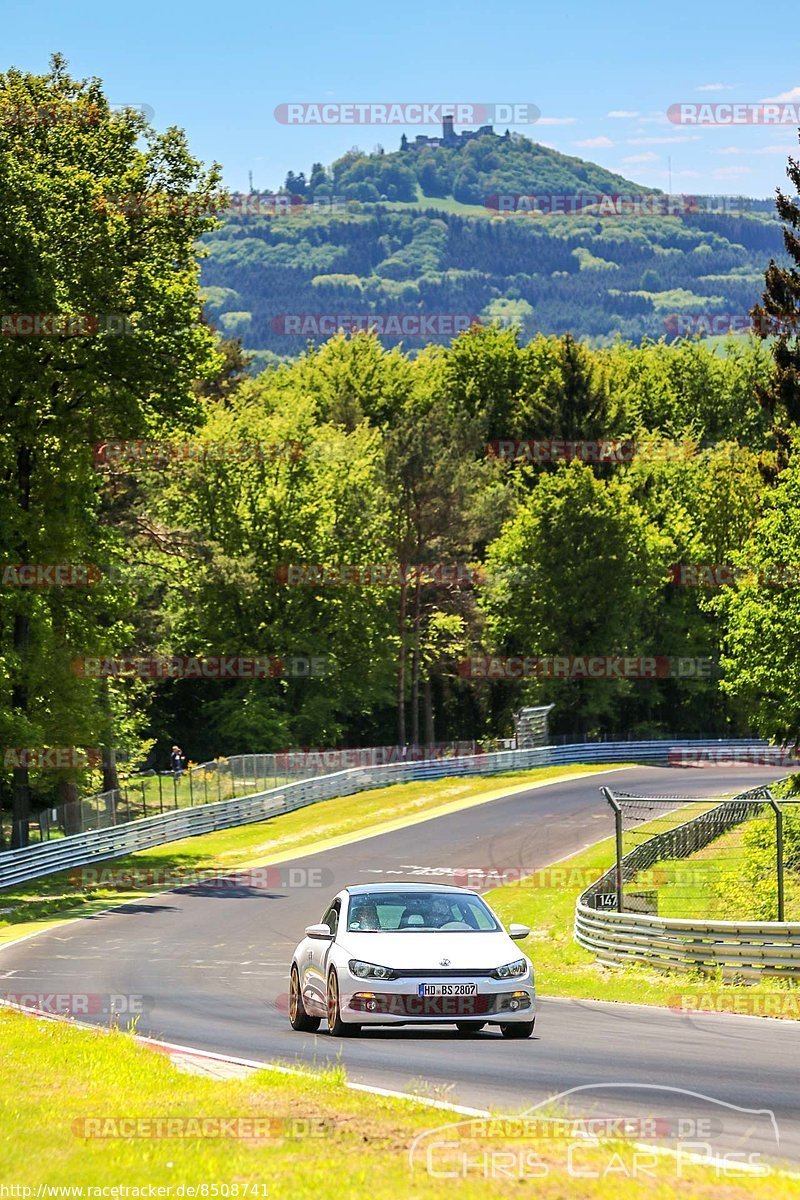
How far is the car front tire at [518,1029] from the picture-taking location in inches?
619

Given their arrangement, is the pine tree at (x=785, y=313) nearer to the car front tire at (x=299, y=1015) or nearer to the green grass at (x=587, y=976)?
the green grass at (x=587, y=976)

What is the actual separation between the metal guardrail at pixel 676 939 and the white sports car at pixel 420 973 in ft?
18.2

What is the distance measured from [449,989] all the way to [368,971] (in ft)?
2.64

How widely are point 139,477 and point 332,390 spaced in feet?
173

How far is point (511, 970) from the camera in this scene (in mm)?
15672

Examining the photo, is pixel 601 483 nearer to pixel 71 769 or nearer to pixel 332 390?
pixel 332 390

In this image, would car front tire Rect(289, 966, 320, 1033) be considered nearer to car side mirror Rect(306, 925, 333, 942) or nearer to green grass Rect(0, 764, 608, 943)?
car side mirror Rect(306, 925, 333, 942)

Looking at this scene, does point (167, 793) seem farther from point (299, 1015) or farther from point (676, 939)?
point (299, 1015)

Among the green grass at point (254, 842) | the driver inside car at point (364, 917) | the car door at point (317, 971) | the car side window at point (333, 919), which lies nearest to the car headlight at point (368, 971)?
the car door at point (317, 971)

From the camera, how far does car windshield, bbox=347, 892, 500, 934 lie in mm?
16516

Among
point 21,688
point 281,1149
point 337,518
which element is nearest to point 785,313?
point 21,688

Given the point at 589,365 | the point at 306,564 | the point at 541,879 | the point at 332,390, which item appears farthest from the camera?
the point at 332,390

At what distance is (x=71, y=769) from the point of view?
45.5 m

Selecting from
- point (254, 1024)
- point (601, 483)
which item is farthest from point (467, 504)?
point (254, 1024)
